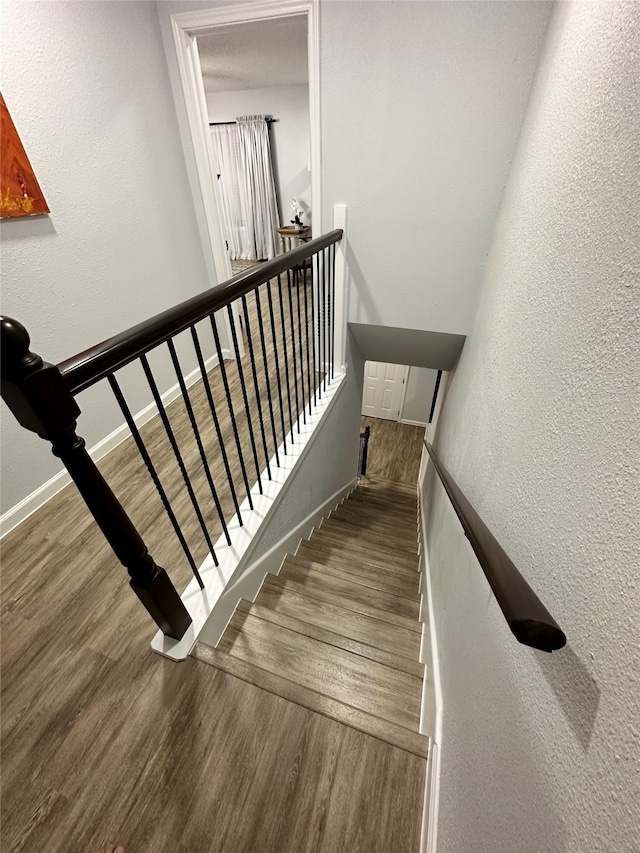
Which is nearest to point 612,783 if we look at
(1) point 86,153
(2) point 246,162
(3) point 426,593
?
(3) point 426,593

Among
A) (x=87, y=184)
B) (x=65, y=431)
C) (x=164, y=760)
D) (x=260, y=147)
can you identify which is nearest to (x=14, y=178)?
(x=87, y=184)

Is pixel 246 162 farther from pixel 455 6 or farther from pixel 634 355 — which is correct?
pixel 634 355

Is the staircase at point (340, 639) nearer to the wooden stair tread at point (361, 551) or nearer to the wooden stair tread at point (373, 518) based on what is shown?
the wooden stair tread at point (361, 551)

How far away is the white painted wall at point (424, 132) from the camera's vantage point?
5.46 feet

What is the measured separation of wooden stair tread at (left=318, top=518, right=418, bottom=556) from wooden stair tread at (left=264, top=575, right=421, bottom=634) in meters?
0.77

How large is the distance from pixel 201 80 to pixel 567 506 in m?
3.14

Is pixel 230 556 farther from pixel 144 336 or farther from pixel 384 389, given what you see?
pixel 384 389

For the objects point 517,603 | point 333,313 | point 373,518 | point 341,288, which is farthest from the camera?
point 373,518

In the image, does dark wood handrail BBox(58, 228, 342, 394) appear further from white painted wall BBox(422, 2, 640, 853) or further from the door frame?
the door frame

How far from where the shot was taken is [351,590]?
186cm

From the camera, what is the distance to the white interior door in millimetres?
5687

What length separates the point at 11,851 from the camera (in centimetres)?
85

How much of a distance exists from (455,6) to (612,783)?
2.64 m

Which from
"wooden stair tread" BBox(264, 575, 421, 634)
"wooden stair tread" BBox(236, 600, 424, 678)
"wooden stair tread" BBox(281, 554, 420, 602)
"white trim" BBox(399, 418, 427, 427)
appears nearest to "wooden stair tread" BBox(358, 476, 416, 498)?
"white trim" BBox(399, 418, 427, 427)
